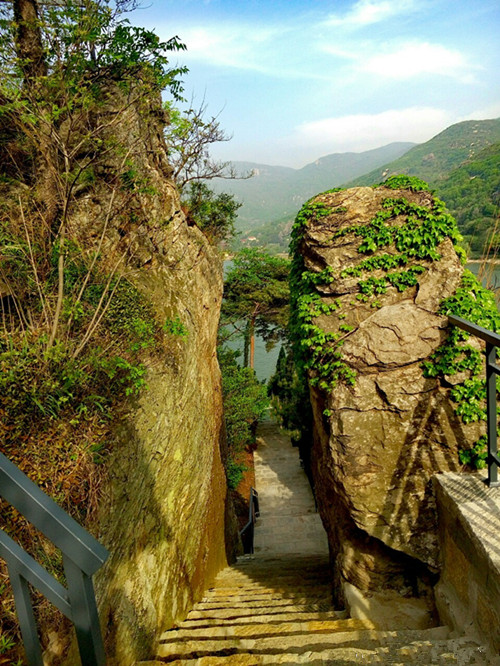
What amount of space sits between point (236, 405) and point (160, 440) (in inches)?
308

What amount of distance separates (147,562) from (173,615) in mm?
783

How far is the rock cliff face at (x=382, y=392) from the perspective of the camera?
355cm

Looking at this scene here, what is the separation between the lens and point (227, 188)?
457 inches

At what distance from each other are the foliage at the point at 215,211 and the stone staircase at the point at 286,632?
26.0 feet

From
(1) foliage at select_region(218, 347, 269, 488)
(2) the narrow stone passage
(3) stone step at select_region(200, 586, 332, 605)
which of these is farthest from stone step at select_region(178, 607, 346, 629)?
(1) foliage at select_region(218, 347, 269, 488)

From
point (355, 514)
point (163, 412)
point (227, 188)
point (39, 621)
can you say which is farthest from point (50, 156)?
point (227, 188)

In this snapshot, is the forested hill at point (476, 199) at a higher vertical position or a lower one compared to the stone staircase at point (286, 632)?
higher

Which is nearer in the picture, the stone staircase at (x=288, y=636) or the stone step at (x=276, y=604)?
the stone staircase at (x=288, y=636)

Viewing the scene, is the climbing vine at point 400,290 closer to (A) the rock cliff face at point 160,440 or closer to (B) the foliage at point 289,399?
(A) the rock cliff face at point 160,440

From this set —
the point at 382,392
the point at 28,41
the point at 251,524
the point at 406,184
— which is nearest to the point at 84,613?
the point at 382,392

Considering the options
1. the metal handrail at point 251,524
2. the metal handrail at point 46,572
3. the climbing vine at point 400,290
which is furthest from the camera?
the metal handrail at point 251,524

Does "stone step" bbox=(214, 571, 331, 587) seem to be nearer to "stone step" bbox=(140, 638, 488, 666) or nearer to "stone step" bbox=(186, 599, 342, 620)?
"stone step" bbox=(186, 599, 342, 620)

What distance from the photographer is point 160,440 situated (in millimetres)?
4062

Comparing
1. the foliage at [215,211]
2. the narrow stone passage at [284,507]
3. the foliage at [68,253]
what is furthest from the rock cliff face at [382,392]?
the foliage at [215,211]
